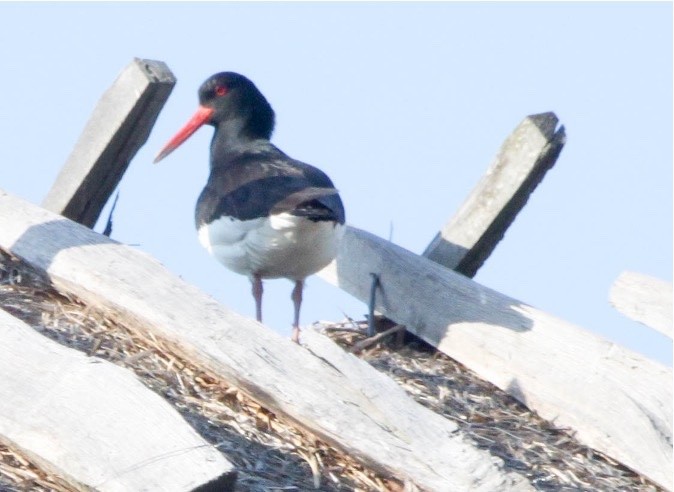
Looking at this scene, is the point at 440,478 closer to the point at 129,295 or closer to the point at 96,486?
the point at 96,486

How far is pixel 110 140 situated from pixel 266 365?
200 cm

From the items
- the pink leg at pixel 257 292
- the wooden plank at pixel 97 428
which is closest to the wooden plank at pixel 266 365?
the wooden plank at pixel 97 428

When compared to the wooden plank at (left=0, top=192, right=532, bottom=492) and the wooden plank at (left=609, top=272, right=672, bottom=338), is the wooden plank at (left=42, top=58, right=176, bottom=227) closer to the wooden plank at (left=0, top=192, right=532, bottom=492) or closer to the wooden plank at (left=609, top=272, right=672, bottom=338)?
Result: the wooden plank at (left=0, top=192, right=532, bottom=492)

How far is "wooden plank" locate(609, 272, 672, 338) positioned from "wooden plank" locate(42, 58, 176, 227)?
190 centimetres

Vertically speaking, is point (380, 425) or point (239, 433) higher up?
point (380, 425)

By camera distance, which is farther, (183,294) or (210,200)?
(210,200)

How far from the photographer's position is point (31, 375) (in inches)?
126

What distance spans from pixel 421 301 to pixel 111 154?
1.38m

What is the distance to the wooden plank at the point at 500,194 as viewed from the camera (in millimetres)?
5488

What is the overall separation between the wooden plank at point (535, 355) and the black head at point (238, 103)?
92.0 inches

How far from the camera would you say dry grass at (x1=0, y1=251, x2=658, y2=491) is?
334cm

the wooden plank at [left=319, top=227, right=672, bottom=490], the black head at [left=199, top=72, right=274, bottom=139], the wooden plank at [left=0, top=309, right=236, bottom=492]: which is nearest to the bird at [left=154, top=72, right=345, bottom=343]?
the black head at [left=199, top=72, right=274, bottom=139]

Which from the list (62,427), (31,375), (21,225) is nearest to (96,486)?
(62,427)

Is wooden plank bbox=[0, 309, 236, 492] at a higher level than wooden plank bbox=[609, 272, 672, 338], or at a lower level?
lower
